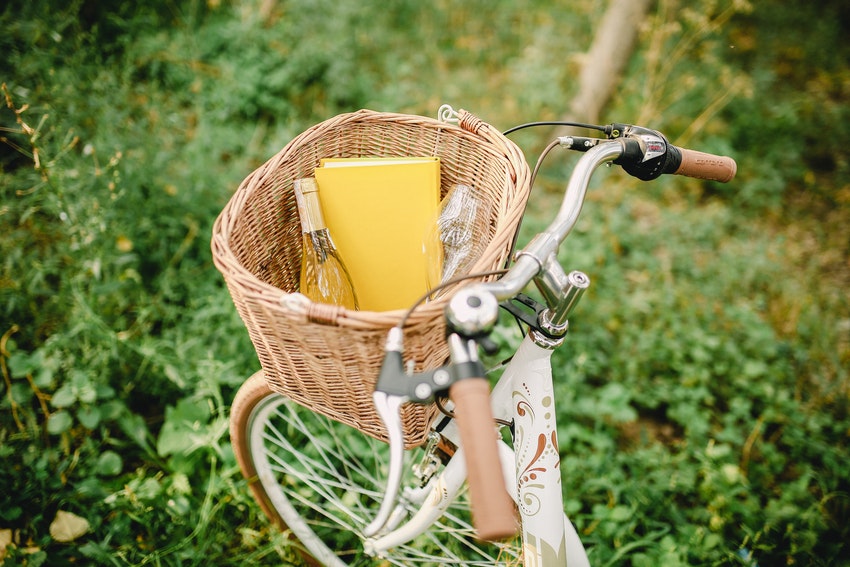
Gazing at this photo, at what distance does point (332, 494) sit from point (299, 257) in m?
0.83

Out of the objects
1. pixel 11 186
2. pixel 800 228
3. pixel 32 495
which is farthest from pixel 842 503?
pixel 11 186

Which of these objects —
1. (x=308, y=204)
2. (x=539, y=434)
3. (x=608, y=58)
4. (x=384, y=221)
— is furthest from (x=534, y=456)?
(x=608, y=58)

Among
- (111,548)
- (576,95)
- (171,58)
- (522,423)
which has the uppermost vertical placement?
(576,95)

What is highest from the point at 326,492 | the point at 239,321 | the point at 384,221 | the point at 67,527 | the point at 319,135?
the point at 319,135

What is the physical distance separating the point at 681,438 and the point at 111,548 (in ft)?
6.81

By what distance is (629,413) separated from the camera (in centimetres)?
193

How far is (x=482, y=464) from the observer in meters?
0.60

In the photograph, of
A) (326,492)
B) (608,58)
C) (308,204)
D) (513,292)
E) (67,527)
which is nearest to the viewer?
(513,292)

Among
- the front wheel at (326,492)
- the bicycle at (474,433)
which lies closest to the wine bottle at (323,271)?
the bicycle at (474,433)

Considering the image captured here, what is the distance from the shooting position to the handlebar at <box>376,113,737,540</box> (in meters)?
0.59

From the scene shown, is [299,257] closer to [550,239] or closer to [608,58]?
[550,239]

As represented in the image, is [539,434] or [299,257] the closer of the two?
[539,434]

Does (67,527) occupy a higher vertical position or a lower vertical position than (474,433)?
lower

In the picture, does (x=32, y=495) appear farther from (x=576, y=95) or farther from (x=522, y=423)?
(x=576, y=95)
